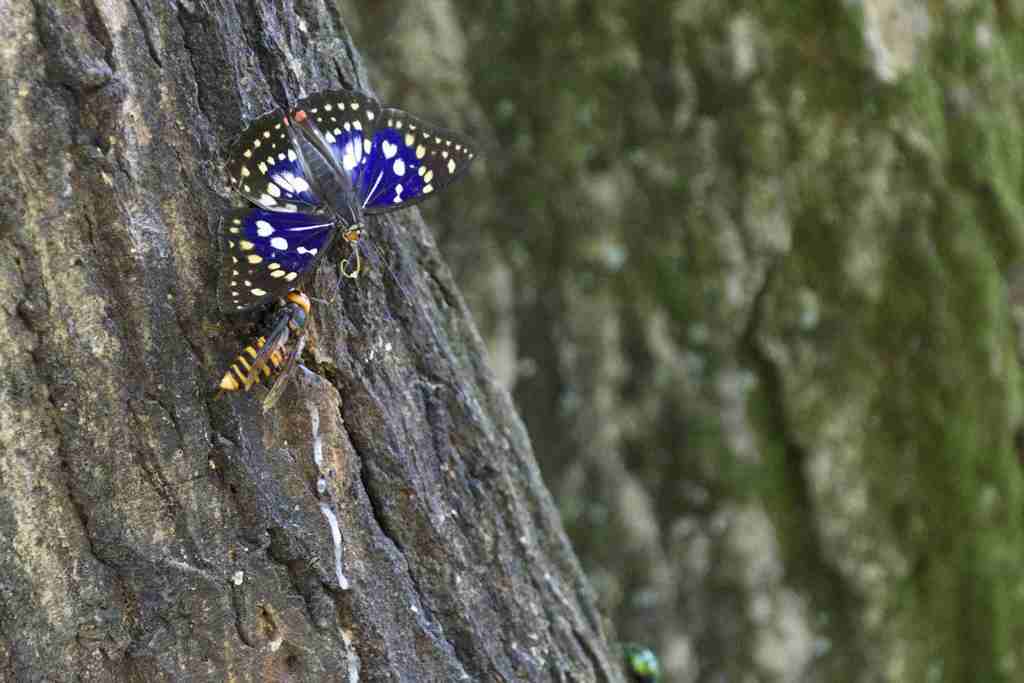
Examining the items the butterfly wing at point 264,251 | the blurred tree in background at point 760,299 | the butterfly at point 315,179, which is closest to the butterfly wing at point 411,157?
the butterfly at point 315,179

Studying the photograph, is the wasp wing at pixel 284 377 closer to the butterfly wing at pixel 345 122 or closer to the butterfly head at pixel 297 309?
the butterfly head at pixel 297 309

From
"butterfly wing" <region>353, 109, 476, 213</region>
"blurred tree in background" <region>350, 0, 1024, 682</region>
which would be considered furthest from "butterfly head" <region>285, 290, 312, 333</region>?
"blurred tree in background" <region>350, 0, 1024, 682</region>

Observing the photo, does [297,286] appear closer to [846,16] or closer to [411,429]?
[411,429]

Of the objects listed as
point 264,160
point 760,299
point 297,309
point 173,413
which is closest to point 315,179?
point 264,160

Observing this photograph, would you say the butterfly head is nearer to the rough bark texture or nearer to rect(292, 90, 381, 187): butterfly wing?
the rough bark texture

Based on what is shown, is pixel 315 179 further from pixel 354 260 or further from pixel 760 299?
pixel 760 299

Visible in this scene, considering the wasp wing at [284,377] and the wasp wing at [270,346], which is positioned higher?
the wasp wing at [270,346]
